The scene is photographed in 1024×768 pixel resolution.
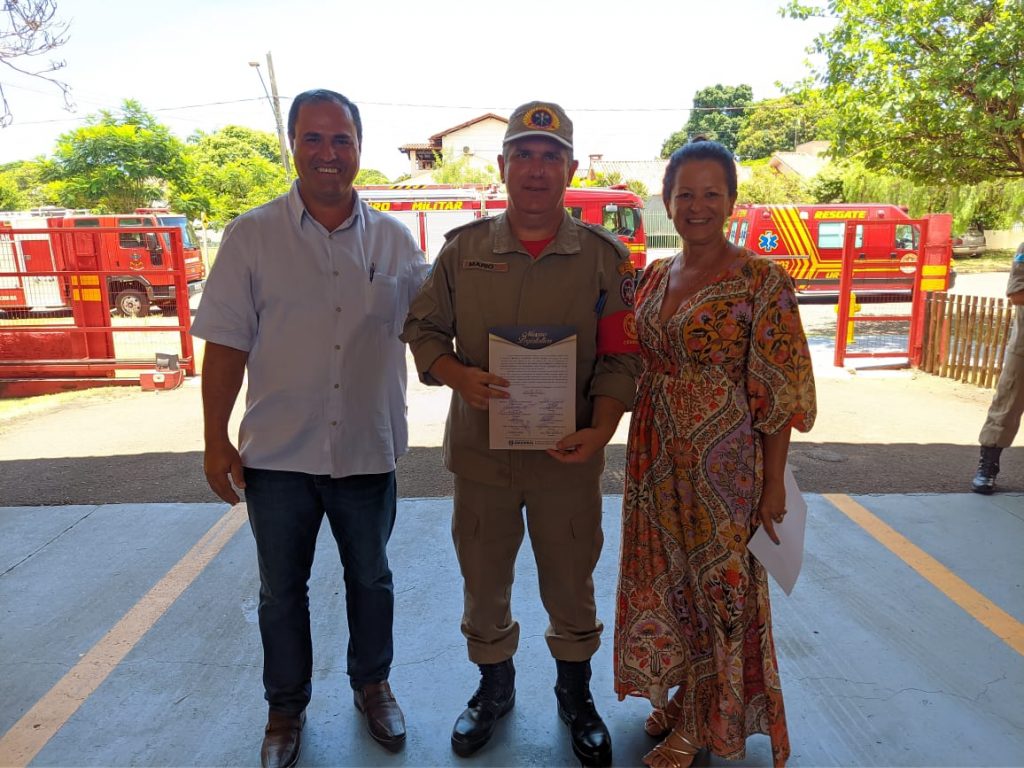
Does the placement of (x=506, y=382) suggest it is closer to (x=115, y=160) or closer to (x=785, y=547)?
(x=785, y=547)

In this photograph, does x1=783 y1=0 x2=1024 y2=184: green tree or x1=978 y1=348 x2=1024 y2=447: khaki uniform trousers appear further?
x1=783 y1=0 x2=1024 y2=184: green tree

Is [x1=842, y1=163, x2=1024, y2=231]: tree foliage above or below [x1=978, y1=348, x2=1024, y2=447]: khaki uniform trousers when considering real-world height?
above

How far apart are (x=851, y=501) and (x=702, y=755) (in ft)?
9.05

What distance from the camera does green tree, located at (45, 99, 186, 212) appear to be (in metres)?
21.1

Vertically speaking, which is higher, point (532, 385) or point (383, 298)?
point (383, 298)

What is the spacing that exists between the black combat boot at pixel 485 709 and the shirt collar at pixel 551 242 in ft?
4.55

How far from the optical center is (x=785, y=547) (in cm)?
215

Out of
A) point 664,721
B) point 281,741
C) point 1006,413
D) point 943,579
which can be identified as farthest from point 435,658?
point 1006,413

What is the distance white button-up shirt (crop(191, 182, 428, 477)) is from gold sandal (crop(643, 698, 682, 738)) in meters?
1.24

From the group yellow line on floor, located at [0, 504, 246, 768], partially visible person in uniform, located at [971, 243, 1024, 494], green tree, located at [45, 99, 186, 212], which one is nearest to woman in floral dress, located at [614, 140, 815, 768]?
yellow line on floor, located at [0, 504, 246, 768]

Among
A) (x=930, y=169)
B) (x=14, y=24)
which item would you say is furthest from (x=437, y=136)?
(x=14, y=24)

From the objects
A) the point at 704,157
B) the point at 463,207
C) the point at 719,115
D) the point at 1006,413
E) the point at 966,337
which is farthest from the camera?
the point at 719,115

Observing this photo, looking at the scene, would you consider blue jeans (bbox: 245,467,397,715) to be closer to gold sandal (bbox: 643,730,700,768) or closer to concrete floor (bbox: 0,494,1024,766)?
concrete floor (bbox: 0,494,1024,766)

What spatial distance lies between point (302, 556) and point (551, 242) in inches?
50.3
